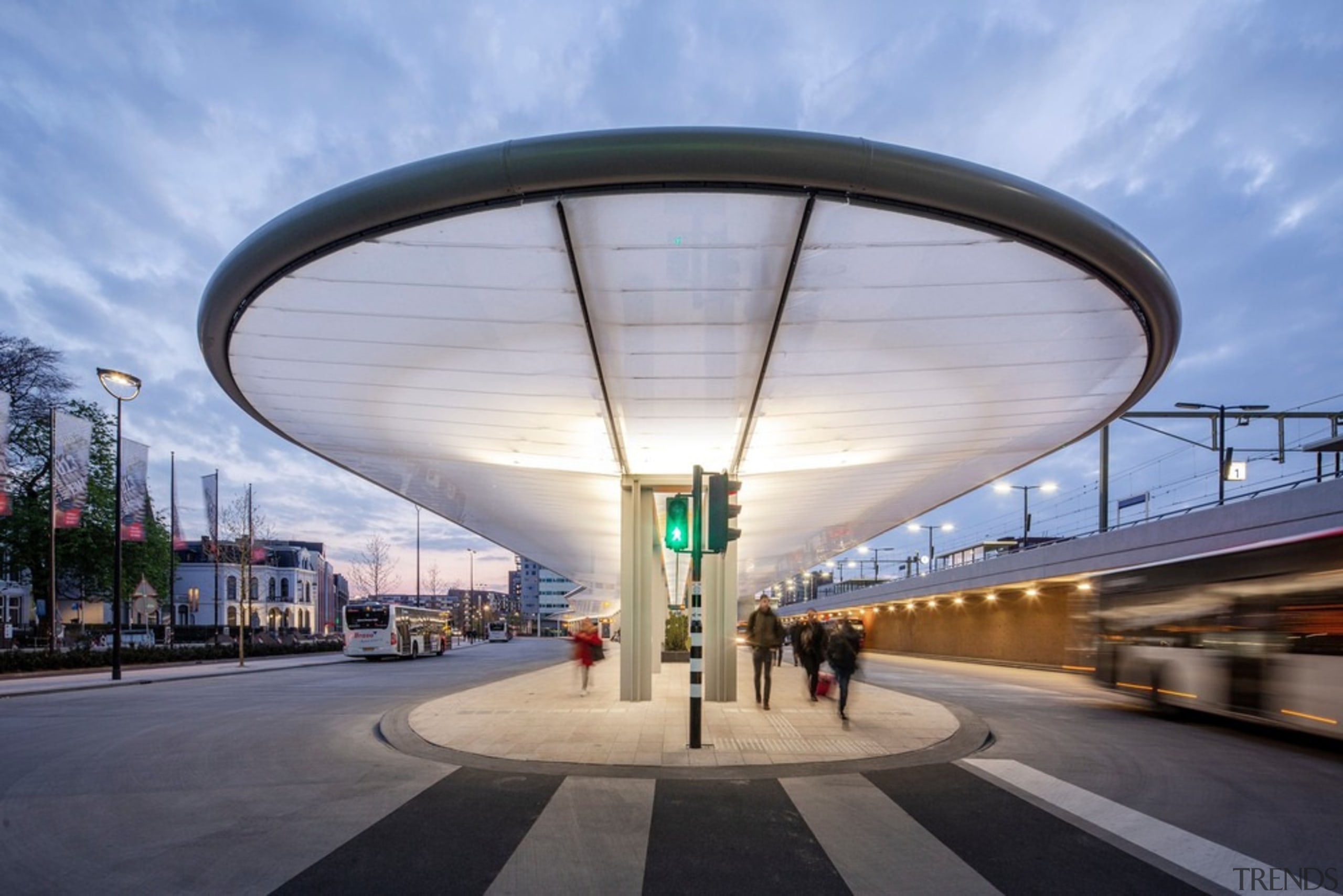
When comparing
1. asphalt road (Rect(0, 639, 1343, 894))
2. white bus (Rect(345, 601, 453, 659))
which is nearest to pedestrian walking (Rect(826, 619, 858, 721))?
asphalt road (Rect(0, 639, 1343, 894))

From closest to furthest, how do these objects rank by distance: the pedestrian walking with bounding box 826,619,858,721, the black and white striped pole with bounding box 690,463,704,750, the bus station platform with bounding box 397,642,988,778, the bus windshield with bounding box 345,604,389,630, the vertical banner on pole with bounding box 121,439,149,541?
the bus station platform with bounding box 397,642,988,778
the black and white striped pole with bounding box 690,463,704,750
the pedestrian walking with bounding box 826,619,858,721
the vertical banner on pole with bounding box 121,439,149,541
the bus windshield with bounding box 345,604,389,630

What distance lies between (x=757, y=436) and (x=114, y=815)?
9164 mm

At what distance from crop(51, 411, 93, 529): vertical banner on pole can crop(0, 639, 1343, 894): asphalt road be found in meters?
14.8

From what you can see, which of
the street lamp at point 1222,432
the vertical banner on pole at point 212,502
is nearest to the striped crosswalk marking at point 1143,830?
the street lamp at point 1222,432

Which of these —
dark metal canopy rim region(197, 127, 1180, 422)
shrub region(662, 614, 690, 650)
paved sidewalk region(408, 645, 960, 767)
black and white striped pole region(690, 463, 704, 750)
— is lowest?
shrub region(662, 614, 690, 650)

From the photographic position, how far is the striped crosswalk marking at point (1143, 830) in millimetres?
5098

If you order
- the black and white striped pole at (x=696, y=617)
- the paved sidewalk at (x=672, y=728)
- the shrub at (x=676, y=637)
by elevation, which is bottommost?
the shrub at (x=676, y=637)

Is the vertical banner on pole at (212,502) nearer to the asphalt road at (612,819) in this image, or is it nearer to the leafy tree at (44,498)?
the leafy tree at (44,498)

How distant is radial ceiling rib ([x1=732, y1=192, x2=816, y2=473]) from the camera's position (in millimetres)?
6379

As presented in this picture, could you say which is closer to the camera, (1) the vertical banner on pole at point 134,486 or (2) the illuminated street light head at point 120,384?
(2) the illuminated street light head at point 120,384

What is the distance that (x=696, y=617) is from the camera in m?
9.22

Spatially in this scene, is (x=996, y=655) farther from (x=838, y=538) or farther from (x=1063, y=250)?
(x=1063, y=250)

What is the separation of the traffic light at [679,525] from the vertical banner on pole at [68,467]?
21510 mm

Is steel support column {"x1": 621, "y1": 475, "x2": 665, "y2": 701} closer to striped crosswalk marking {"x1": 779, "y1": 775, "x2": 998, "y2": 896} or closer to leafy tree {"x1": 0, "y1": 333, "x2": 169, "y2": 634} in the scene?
striped crosswalk marking {"x1": 779, "y1": 775, "x2": 998, "y2": 896}
